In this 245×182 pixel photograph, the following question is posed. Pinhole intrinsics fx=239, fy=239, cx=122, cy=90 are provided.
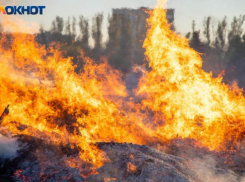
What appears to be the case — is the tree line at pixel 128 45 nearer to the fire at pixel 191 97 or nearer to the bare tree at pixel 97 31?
the bare tree at pixel 97 31

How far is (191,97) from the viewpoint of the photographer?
986 centimetres

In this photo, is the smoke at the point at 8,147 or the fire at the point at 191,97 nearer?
the smoke at the point at 8,147

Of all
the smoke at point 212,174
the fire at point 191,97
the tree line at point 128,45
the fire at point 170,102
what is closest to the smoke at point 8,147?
the fire at point 170,102

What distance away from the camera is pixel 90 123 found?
955cm

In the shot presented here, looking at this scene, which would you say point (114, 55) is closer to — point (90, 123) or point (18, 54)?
point (18, 54)

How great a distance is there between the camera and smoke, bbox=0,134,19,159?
5184 mm

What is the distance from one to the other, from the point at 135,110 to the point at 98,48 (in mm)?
27914

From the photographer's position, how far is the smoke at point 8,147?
5184 mm

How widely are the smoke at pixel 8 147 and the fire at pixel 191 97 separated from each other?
18.8 ft

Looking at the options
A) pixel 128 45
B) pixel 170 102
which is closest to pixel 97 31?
pixel 128 45

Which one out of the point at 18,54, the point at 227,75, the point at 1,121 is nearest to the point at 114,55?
the point at 227,75

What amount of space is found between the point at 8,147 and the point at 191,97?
23.3 feet

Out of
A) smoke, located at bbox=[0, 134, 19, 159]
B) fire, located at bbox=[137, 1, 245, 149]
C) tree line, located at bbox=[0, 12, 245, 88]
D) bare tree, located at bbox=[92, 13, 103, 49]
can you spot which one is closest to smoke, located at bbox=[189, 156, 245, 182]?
fire, located at bbox=[137, 1, 245, 149]

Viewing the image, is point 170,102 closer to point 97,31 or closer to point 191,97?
point 191,97
